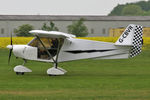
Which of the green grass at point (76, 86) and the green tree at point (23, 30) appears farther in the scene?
the green tree at point (23, 30)

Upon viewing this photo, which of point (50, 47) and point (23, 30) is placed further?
point (23, 30)

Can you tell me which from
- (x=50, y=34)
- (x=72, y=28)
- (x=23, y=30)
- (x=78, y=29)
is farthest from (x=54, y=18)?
(x=50, y=34)

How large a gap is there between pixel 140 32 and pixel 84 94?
8.66m

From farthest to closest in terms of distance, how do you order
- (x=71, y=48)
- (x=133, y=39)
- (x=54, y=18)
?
1. (x=54, y=18)
2. (x=71, y=48)
3. (x=133, y=39)

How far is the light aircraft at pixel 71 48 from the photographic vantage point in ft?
84.5

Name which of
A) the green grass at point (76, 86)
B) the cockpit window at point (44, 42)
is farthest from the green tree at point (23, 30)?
the cockpit window at point (44, 42)

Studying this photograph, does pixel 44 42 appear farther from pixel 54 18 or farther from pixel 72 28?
pixel 54 18

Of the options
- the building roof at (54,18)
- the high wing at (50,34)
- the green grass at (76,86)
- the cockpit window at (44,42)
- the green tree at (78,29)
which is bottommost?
the green tree at (78,29)

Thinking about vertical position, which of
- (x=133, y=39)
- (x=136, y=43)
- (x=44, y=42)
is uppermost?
(x=133, y=39)

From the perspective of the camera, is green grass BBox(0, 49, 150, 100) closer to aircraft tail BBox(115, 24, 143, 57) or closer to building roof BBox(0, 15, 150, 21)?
aircraft tail BBox(115, 24, 143, 57)

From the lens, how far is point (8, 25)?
90625 millimetres

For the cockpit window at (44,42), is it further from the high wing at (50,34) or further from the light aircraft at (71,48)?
the high wing at (50,34)

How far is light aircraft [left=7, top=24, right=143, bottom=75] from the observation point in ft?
84.5

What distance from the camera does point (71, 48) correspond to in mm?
26047
